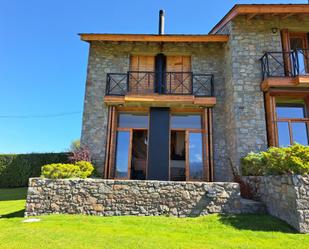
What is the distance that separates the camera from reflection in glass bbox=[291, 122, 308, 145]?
26.0 feet

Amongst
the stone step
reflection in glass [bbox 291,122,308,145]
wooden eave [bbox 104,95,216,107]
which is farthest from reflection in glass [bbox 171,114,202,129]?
the stone step

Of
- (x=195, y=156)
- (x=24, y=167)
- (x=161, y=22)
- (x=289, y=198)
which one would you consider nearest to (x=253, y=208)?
(x=289, y=198)

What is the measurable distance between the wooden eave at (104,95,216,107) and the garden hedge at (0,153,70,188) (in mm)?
4209

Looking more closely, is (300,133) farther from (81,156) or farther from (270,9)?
(81,156)

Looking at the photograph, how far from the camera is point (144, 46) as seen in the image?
394 inches

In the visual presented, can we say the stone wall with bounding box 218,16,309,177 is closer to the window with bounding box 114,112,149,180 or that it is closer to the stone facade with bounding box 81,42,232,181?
the stone facade with bounding box 81,42,232,181

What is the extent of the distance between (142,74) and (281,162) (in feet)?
21.7

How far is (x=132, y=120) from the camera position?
965 centimetres

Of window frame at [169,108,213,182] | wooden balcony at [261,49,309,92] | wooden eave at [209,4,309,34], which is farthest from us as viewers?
window frame at [169,108,213,182]

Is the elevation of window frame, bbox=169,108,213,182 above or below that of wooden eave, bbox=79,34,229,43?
below

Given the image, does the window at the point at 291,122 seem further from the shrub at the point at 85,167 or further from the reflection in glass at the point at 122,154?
the shrub at the point at 85,167

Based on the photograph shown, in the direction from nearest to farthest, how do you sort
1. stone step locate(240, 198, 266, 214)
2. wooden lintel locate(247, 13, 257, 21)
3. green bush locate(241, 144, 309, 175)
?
Answer: green bush locate(241, 144, 309, 175) < stone step locate(240, 198, 266, 214) < wooden lintel locate(247, 13, 257, 21)

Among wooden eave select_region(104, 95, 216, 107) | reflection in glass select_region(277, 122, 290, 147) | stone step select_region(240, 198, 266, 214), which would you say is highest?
wooden eave select_region(104, 95, 216, 107)

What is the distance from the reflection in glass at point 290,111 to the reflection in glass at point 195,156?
307 cm
